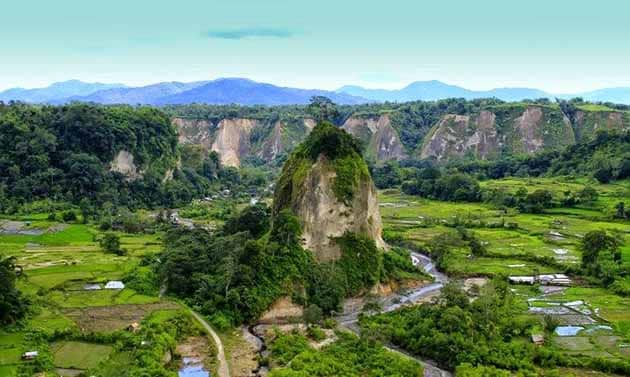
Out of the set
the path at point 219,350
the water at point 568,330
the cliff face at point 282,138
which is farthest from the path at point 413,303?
the cliff face at point 282,138

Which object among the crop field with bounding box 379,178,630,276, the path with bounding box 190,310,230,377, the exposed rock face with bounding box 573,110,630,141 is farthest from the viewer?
the exposed rock face with bounding box 573,110,630,141

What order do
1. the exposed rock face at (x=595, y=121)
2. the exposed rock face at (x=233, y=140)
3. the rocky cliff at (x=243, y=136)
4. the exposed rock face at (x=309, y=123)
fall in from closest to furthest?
1. the exposed rock face at (x=595, y=121)
2. the exposed rock face at (x=233, y=140)
3. the rocky cliff at (x=243, y=136)
4. the exposed rock face at (x=309, y=123)

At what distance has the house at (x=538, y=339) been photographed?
34.1 metres

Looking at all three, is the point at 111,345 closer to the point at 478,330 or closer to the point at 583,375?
the point at 478,330

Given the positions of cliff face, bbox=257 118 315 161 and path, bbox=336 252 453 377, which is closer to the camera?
path, bbox=336 252 453 377

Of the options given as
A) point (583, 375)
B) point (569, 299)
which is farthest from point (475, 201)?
point (583, 375)

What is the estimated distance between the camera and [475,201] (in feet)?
275

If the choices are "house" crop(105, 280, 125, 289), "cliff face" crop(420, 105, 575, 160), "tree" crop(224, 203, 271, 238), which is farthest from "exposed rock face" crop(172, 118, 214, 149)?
"house" crop(105, 280, 125, 289)

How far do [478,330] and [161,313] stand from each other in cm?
1727

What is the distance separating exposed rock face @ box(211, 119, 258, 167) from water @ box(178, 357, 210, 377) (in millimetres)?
99699

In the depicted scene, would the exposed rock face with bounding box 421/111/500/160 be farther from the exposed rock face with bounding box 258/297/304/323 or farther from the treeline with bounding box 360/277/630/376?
the exposed rock face with bounding box 258/297/304/323

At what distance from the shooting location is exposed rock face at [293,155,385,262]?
4456 cm

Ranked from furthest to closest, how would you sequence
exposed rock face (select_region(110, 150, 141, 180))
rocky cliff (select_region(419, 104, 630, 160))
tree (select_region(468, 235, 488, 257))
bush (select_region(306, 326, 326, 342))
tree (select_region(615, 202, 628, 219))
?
rocky cliff (select_region(419, 104, 630, 160)) → exposed rock face (select_region(110, 150, 141, 180)) → tree (select_region(615, 202, 628, 219)) → tree (select_region(468, 235, 488, 257)) → bush (select_region(306, 326, 326, 342))

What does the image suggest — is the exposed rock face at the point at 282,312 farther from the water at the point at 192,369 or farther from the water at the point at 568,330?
the water at the point at 568,330
